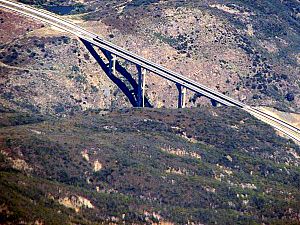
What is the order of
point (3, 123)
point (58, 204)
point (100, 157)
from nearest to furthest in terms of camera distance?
point (58, 204) → point (100, 157) → point (3, 123)

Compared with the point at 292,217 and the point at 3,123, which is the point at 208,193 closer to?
the point at 292,217

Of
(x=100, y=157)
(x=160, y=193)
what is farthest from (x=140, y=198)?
(x=100, y=157)

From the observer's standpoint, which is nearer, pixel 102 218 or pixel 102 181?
pixel 102 218

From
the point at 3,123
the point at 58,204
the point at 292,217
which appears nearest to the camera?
the point at 58,204

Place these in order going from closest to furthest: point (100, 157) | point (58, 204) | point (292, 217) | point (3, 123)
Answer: point (58, 204)
point (292, 217)
point (100, 157)
point (3, 123)

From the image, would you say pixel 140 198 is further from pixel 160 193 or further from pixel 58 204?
pixel 58 204

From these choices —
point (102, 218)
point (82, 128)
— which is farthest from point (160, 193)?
point (82, 128)
